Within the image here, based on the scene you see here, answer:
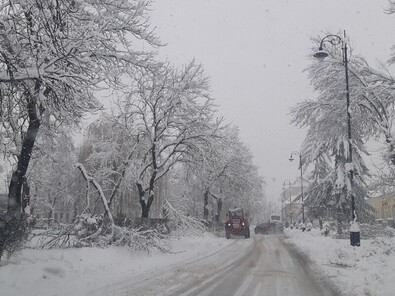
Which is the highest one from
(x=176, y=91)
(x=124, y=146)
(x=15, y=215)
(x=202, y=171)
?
(x=176, y=91)

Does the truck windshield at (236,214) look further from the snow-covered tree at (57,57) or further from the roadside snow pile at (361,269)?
the snow-covered tree at (57,57)

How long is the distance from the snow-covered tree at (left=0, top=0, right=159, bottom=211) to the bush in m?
1.06

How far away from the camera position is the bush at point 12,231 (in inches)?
353

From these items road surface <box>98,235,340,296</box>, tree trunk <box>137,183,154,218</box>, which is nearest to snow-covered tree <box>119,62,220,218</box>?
tree trunk <box>137,183,154,218</box>

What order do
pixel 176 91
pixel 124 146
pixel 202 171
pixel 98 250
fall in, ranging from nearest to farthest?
pixel 98 250
pixel 176 91
pixel 202 171
pixel 124 146

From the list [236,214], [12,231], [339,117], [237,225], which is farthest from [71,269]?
[236,214]

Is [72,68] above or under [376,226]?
above

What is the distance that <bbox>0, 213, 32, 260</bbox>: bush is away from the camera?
897 centimetres

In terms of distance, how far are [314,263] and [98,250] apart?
7.50 meters

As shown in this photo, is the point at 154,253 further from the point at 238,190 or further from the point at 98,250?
the point at 238,190

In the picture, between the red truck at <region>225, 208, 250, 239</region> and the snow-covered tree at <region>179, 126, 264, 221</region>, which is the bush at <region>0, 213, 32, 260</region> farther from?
the red truck at <region>225, 208, 250, 239</region>

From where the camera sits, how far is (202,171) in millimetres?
23469

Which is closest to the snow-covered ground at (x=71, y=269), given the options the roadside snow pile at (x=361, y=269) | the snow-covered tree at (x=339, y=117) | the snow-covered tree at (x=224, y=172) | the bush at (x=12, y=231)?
the bush at (x=12, y=231)

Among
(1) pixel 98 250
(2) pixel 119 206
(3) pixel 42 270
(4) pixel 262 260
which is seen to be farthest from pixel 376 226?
(3) pixel 42 270
